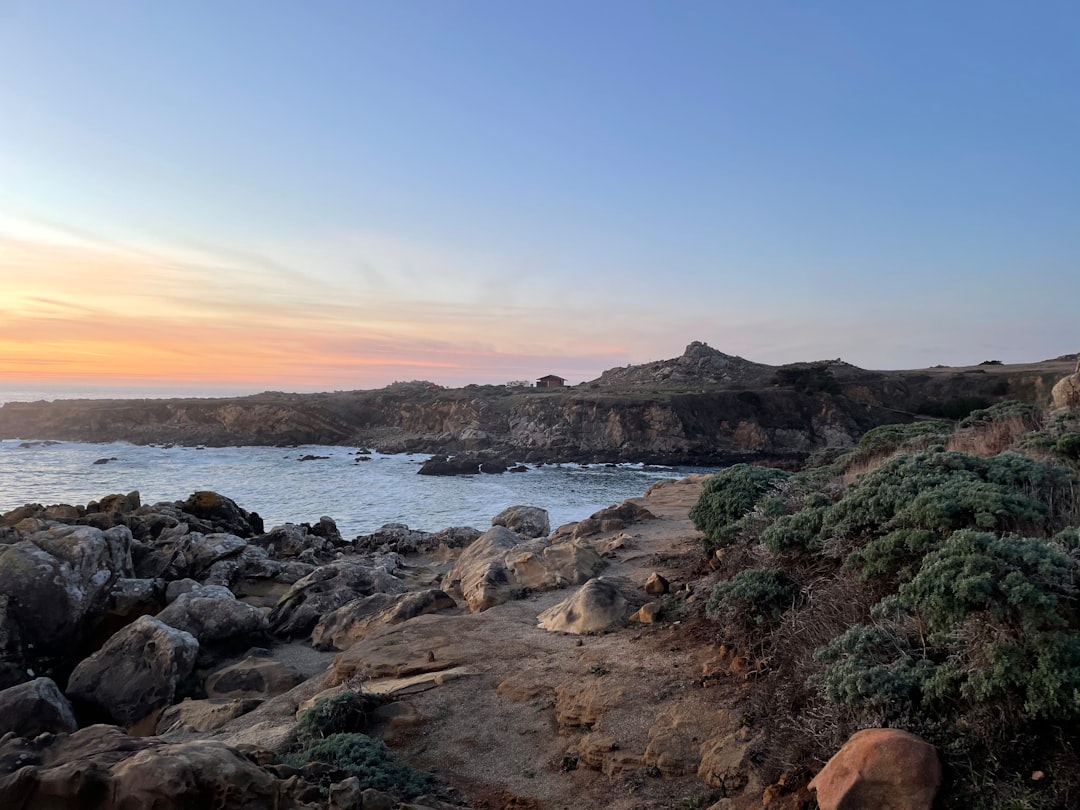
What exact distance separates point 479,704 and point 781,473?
6.42 meters

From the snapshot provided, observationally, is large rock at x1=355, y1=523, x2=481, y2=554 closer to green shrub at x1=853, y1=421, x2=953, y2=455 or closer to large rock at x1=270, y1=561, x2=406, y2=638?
large rock at x1=270, y1=561, x2=406, y2=638

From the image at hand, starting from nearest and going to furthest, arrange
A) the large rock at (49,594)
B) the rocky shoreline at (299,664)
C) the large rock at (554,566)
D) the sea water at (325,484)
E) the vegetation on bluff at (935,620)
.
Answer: the vegetation on bluff at (935,620), the rocky shoreline at (299,664), the large rock at (49,594), the large rock at (554,566), the sea water at (325,484)

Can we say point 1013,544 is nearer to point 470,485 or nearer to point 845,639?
point 845,639

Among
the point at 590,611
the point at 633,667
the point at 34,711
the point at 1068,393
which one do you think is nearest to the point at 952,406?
the point at 1068,393

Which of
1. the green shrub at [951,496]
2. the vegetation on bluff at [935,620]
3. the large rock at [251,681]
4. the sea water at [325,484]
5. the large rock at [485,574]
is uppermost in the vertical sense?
the green shrub at [951,496]

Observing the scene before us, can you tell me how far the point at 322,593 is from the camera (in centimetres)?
1113

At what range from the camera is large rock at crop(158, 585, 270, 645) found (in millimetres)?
9570

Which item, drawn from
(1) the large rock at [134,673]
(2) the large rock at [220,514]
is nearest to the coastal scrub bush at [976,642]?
(1) the large rock at [134,673]

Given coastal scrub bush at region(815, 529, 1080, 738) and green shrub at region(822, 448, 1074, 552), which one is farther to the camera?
green shrub at region(822, 448, 1074, 552)

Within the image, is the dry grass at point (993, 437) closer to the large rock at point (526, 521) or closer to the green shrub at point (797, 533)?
the green shrub at point (797, 533)

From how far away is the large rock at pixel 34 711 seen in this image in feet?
21.0

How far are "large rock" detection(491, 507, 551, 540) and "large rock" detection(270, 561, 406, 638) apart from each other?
4715 mm

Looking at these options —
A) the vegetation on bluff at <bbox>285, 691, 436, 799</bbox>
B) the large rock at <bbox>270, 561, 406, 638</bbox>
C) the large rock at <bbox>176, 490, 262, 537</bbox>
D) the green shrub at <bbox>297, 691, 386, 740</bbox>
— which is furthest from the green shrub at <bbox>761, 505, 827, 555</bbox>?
the large rock at <bbox>176, 490, 262, 537</bbox>

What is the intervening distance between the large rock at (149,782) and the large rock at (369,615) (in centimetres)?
574
